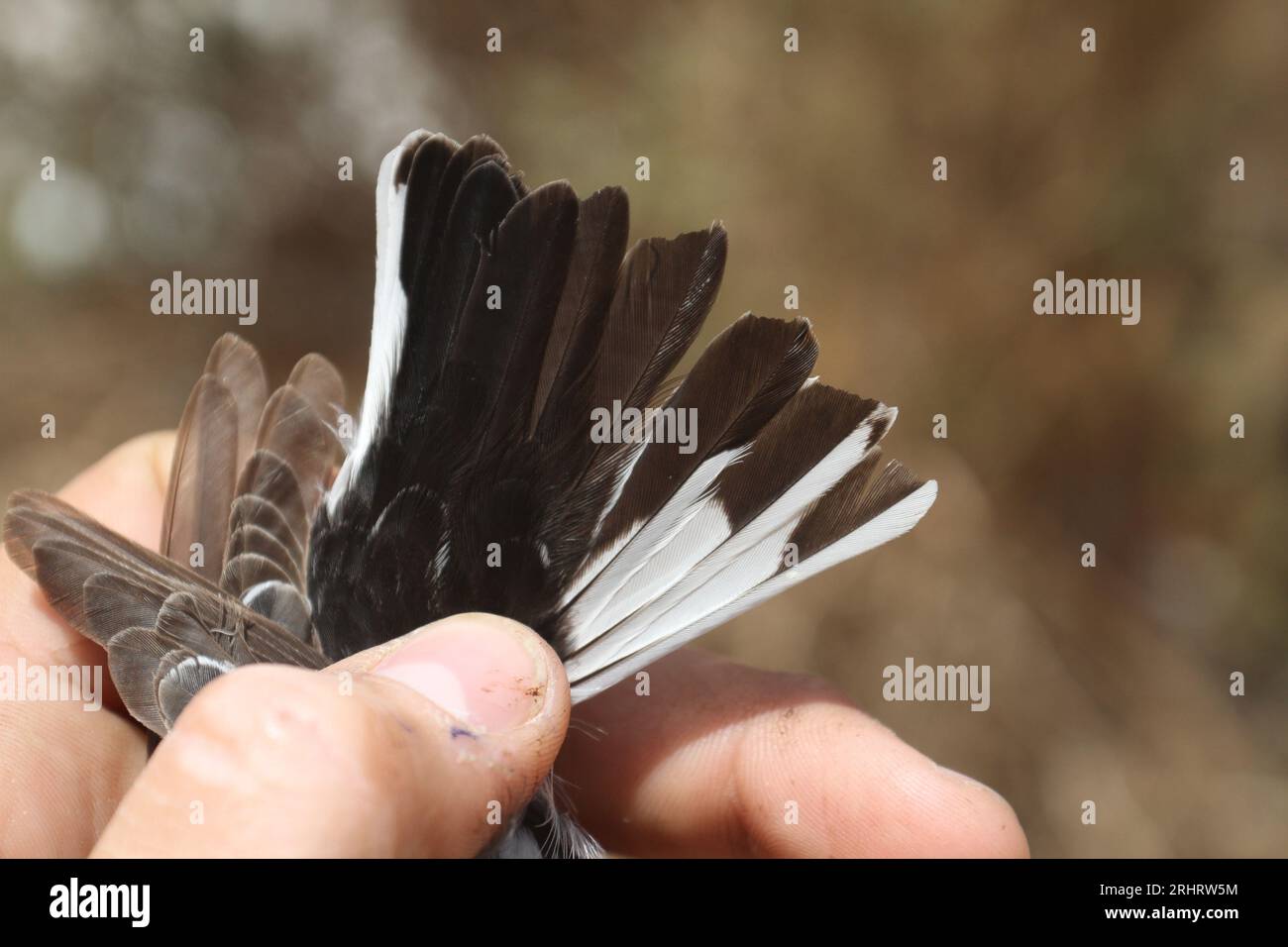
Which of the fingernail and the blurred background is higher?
the blurred background

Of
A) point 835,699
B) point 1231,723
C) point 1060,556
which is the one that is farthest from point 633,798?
point 1231,723

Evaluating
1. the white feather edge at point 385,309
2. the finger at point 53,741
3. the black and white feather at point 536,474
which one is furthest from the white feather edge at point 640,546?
the finger at point 53,741

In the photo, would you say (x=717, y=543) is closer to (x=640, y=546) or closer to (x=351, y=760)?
(x=640, y=546)

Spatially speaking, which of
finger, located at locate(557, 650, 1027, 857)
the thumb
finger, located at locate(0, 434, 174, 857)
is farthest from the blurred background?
the thumb

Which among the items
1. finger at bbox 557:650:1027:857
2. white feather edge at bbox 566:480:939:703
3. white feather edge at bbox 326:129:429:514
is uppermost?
white feather edge at bbox 326:129:429:514

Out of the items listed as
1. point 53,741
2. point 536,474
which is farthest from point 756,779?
point 53,741

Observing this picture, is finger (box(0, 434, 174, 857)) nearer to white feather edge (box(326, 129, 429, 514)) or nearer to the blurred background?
white feather edge (box(326, 129, 429, 514))

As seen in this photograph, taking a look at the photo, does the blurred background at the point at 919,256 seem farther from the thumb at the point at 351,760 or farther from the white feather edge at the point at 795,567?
the thumb at the point at 351,760
